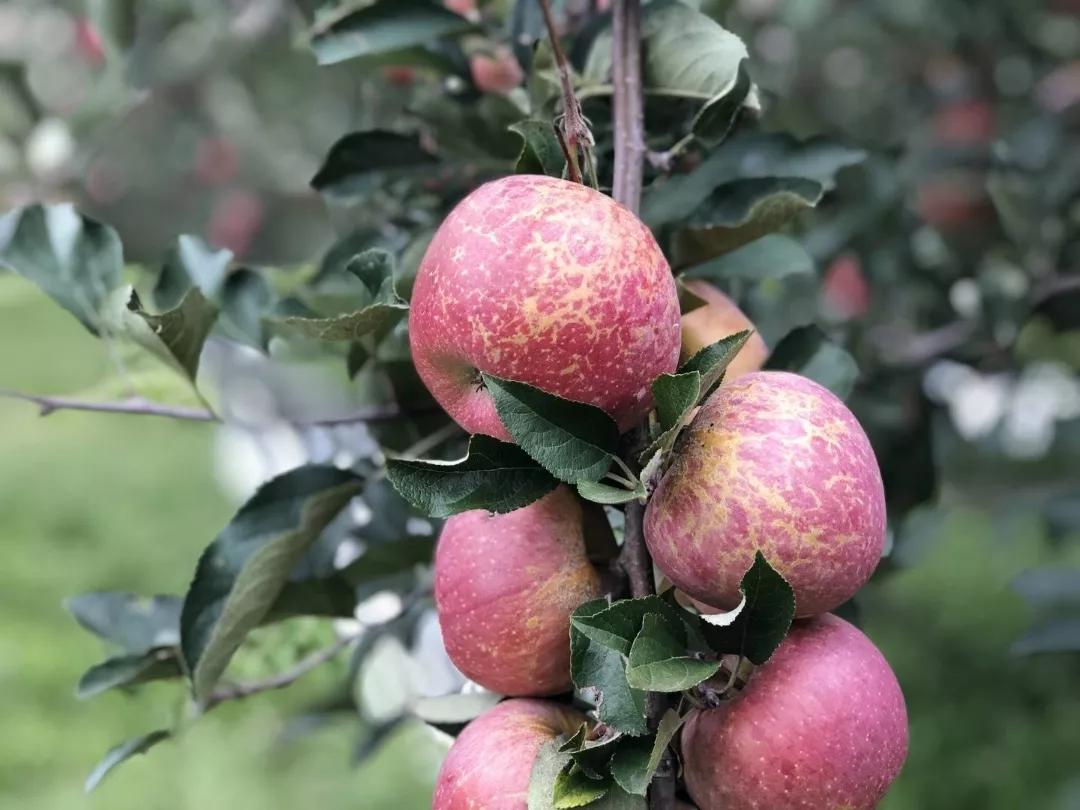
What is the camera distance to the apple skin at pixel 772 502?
506mm

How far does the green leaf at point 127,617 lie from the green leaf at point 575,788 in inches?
20.2

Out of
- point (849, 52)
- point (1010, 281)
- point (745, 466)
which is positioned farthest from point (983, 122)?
point (745, 466)

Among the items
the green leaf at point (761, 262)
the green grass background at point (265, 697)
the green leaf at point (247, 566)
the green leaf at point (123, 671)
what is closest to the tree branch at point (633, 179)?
the green leaf at point (761, 262)

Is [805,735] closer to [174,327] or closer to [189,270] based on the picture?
[174,327]

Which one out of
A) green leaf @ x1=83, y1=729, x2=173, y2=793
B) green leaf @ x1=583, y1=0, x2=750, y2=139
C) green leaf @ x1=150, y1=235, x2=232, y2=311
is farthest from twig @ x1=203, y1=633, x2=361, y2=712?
green leaf @ x1=583, y1=0, x2=750, y2=139

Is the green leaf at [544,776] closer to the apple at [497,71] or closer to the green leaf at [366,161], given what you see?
the green leaf at [366,161]

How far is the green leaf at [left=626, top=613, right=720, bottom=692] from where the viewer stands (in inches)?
18.1

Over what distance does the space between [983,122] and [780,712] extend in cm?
159

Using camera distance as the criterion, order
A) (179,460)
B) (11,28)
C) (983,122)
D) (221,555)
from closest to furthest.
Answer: (221,555) < (983,122) < (11,28) < (179,460)

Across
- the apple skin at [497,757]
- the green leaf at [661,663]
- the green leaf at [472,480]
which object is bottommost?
the apple skin at [497,757]

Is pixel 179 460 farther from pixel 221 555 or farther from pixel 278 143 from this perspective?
pixel 221 555

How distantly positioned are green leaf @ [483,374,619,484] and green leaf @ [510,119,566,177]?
15 cm

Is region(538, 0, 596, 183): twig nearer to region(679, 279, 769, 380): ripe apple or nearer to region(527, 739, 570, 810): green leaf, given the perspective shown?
region(679, 279, 769, 380): ripe apple

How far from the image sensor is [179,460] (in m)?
3.36
